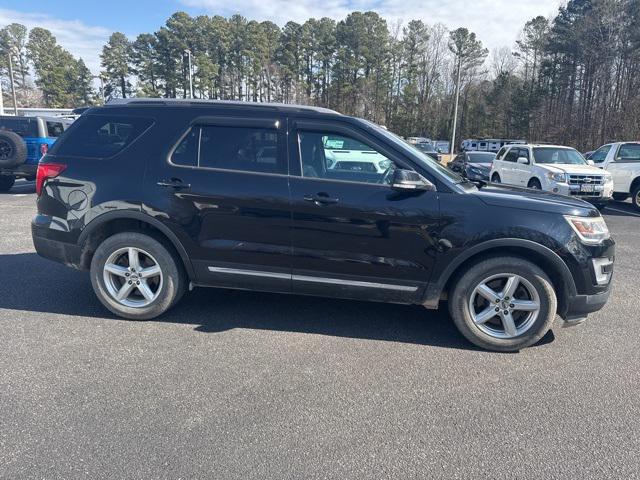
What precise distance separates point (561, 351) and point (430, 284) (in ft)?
4.12

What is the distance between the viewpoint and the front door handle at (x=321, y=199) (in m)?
3.58

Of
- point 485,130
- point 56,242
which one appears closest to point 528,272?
point 56,242

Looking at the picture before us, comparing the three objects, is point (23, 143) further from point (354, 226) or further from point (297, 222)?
point (354, 226)

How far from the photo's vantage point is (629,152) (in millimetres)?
12398

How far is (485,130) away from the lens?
5859 cm

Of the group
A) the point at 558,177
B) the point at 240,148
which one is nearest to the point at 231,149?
the point at 240,148

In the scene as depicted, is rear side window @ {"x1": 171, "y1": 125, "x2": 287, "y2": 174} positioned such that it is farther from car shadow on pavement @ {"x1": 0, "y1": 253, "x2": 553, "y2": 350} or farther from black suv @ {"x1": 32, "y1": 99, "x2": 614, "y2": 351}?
car shadow on pavement @ {"x1": 0, "y1": 253, "x2": 553, "y2": 350}

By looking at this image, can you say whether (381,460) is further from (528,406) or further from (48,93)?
(48,93)

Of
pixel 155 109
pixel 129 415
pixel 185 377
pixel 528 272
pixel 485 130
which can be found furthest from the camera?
pixel 485 130

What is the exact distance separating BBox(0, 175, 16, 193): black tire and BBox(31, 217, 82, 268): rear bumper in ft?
31.8

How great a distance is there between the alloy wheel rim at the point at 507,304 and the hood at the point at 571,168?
8.76 meters

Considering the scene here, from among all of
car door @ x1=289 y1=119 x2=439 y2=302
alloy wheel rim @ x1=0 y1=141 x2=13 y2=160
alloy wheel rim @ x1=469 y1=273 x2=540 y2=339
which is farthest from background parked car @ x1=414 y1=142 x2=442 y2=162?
alloy wheel rim @ x1=0 y1=141 x2=13 y2=160

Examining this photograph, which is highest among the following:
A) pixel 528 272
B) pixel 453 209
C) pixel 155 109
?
pixel 155 109

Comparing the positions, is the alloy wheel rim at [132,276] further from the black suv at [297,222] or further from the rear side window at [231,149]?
the rear side window at [231,149]
